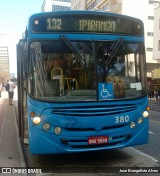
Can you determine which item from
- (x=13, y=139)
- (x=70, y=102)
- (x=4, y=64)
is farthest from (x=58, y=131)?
(x=4, y=64)

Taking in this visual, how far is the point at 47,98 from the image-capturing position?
6.16 m

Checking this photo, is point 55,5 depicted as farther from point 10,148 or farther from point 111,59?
point 111,59

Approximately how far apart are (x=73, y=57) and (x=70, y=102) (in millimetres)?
884

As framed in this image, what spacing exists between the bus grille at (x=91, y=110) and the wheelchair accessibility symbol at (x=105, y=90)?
20 centimetres

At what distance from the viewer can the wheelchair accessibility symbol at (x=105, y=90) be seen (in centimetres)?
632

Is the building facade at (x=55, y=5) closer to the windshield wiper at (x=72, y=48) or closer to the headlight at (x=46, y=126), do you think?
the windshield wiper at (x=72, y=48)

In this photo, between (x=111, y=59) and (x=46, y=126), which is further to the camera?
(x=111, y=59)

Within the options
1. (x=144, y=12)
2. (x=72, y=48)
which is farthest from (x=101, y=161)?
(x=144, y=12)

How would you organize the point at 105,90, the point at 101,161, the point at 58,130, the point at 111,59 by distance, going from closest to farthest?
the point at 58,130, the point at 105,90, the point at 111,59, the point at 101,161

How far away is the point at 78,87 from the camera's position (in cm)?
630

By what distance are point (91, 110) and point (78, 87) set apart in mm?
513

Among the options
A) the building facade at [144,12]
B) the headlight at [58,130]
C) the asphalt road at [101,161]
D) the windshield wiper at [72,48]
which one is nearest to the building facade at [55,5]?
the building facade at [144,12]

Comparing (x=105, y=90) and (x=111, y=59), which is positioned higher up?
(x=111, y=59)

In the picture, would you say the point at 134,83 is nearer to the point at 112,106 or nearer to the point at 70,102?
the point at 112,106
